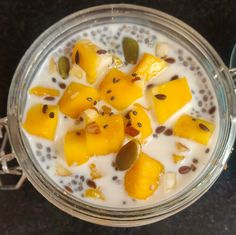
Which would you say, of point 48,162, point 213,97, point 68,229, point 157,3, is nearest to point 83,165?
point 48,162

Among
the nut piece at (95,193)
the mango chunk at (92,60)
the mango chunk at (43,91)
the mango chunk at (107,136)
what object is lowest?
the nut piece at (95,193)

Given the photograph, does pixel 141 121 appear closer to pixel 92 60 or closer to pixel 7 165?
pixel 92 60

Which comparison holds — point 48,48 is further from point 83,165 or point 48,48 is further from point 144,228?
point 144,228

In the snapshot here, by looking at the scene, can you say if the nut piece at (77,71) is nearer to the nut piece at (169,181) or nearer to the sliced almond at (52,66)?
the sliced almond at (52,66)

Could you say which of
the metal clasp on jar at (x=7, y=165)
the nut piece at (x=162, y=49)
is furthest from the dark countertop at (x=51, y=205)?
the nut piece at (x=162, y=49)

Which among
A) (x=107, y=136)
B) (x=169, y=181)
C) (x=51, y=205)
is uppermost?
(x=107, y=136)

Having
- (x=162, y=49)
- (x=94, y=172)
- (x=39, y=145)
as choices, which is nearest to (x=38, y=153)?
(x=39, y=145)
